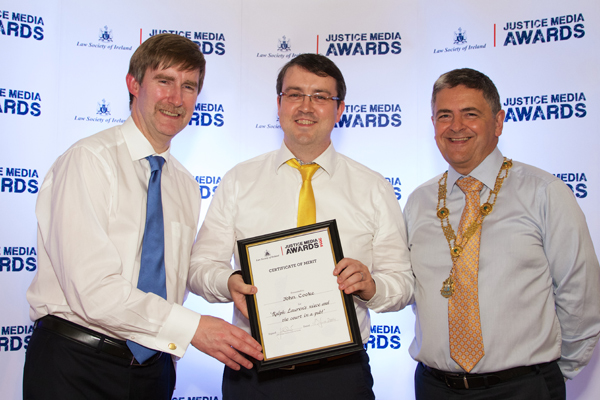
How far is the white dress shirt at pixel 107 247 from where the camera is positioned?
1.89m

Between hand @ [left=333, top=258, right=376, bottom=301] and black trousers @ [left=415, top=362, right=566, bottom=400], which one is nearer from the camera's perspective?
hand @ [left=333, top=258, right=376, bottom=301]

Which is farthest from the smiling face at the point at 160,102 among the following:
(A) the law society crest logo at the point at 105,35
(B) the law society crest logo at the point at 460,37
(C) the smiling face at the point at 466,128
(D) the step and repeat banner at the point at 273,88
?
(B) the law society crest logo at the point at 460,37

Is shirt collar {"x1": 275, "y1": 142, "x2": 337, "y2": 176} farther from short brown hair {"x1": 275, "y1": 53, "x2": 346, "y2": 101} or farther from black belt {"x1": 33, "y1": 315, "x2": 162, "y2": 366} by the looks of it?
black belt {"x1": 33, "y1": 315, "x2": 162, "y2": 366}

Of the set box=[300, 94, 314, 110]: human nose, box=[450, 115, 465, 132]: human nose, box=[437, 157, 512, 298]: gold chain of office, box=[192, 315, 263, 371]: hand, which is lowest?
box=[192, 315, 263, 371]: hand

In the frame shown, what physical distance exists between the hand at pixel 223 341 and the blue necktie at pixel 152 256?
0.89ft

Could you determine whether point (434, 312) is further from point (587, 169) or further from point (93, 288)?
point (587, 169)

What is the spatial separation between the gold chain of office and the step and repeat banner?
163cm

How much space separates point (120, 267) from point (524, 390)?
6.59 ft

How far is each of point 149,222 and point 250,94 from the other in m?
2.61

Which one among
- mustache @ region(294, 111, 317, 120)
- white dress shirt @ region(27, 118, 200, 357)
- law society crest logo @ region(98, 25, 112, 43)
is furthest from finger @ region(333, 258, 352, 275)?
law society crest logo @ region(98, 25, 112, 43)

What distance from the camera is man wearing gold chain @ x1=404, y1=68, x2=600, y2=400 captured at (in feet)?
7.61

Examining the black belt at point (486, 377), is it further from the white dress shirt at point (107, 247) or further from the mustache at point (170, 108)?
the mustache at point (170, 108)

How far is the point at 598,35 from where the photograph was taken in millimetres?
3871

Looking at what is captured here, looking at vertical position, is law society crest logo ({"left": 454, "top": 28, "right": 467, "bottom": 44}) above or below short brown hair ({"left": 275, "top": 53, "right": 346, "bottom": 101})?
above
